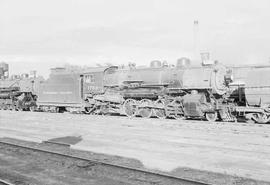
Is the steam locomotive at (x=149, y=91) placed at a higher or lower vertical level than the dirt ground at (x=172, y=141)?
higher

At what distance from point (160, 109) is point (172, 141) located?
7148 mm

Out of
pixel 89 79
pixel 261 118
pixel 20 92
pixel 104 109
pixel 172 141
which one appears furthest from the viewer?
pixel 20 92

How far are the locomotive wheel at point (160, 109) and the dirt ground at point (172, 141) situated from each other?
1.82m

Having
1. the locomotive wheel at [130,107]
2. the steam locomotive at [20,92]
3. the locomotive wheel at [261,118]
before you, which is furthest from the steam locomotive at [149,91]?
the steam locomotive at [20,92]

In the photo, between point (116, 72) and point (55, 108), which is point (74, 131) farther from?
point (55, 108)

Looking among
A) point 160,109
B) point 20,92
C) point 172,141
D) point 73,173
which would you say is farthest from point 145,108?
point 20,92

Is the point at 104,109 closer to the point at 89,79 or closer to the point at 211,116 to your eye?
the point at 89,79

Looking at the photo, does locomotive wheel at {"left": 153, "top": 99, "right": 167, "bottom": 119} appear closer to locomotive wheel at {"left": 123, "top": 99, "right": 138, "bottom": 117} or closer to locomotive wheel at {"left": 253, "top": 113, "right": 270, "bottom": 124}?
locomotive wheel at {"left": 123, "top": 99, "right": 138, "bottom": 117}

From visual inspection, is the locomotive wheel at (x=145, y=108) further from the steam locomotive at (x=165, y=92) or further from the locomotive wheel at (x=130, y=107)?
the locomotive wheel at (x=130, y=107)

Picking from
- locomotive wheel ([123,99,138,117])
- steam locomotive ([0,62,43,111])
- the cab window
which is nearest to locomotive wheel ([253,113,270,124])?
locomotive wheel ([123,99,138,117])

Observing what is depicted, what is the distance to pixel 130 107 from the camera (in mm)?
21016

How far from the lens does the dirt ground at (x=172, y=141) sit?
9.00 meters

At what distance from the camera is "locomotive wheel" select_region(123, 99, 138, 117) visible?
20784 mm

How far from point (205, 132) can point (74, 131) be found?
20.0 feet
